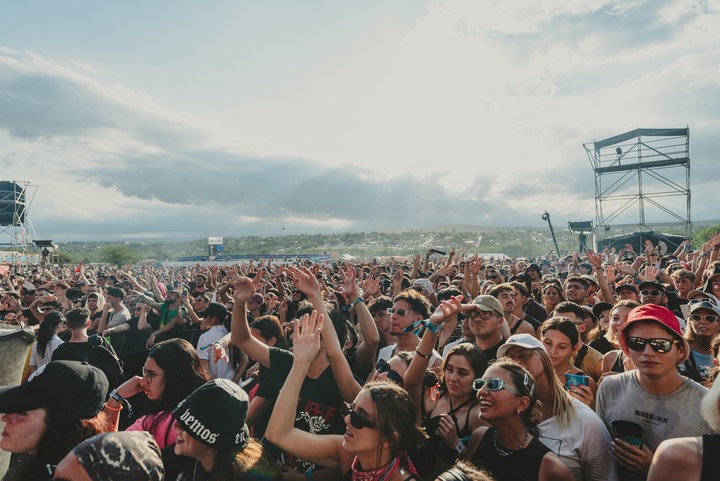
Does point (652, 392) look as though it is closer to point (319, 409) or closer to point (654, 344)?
point (654, 344)

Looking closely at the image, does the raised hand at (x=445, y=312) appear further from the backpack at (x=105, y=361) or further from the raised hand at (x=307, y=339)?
the backpack at (x=105, y=361)

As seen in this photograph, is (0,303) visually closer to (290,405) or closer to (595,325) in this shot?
(290,405)

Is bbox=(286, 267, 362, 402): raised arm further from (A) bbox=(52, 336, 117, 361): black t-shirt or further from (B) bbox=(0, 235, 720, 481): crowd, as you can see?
(A) bbox=(52, 336, 117, 361): black t-shirt

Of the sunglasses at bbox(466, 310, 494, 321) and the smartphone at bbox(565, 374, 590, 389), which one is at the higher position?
the sunglasses at bbox(466, 310, 494, 321)

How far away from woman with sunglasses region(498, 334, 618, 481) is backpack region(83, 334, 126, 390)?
4.12 m

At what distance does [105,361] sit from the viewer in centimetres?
459

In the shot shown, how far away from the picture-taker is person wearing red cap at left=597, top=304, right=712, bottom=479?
2.42 m

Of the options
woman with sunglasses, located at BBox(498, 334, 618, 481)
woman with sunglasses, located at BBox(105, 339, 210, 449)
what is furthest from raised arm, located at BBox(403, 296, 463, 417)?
woman with sunglasses, located at BBox(105, 339, 210, 449)

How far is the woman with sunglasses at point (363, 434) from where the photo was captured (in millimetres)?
2264

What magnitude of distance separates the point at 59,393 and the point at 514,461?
8.16 ft

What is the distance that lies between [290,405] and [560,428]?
1.61m

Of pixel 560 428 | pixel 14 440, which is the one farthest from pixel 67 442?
pixel 560 428

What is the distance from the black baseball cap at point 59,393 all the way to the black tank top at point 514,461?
2200mm

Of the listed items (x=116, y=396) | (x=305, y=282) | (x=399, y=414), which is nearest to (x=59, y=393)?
(x=116, y=396)
